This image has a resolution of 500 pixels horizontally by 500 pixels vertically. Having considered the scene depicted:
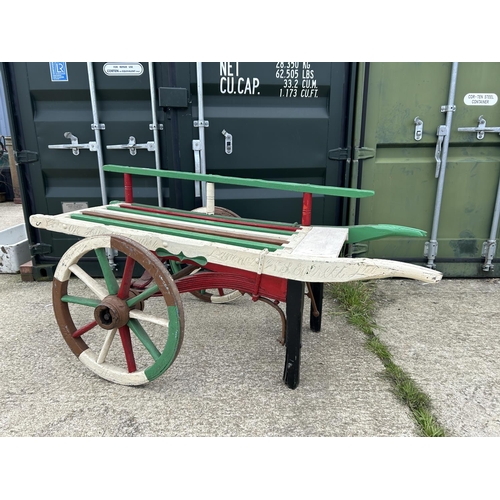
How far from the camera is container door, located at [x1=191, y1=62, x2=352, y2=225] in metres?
2.95

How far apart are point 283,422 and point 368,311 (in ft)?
4.46

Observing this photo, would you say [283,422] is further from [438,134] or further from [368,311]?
[438,134]

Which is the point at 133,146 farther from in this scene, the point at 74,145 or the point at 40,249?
the point at 40,249

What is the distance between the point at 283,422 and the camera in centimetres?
172

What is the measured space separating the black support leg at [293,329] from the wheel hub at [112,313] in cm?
79

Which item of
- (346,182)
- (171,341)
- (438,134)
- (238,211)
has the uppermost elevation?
(438,134)

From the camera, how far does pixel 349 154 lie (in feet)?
10.2

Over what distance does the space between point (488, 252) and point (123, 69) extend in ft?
10.8

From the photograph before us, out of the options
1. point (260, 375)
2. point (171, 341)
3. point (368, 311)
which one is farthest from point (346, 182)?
point (171, 341)

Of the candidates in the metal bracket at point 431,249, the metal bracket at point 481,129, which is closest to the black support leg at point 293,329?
the metal bracket at point 431,249

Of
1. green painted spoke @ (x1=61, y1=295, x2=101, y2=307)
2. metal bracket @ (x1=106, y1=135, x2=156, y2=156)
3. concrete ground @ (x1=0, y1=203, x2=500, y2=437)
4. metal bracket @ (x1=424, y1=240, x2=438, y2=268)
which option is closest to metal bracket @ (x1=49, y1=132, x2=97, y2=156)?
metal bracket @ (x1=106, y1=135, x2=156, y2=156)

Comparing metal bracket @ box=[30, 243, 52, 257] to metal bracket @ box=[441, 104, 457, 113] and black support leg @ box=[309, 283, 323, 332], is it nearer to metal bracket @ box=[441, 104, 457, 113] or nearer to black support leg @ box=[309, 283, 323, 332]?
black support leg @ box=[309, 283, 323, 332]

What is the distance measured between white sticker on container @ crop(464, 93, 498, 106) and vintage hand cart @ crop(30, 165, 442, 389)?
5.56 ft

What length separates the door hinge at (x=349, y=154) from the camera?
10.2ft
